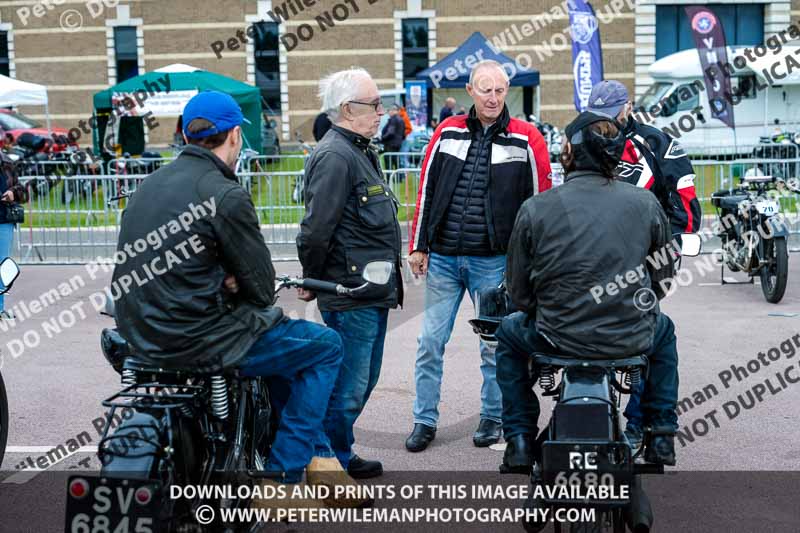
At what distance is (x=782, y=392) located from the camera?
7023mm

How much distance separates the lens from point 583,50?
18.2 m

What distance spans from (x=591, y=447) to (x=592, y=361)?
397 millimetres

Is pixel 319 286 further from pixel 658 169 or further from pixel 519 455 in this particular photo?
pixel 658 169

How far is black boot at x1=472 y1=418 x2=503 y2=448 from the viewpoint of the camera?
19.9 feet

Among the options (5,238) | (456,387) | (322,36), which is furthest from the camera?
(322,36)

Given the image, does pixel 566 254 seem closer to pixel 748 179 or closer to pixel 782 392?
pixel 782 392

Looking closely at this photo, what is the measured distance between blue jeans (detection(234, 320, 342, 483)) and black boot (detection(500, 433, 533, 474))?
766 mm

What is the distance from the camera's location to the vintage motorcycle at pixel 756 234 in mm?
9969

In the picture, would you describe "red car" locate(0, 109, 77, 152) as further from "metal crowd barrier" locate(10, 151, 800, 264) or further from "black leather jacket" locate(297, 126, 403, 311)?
"black leather jacket" locate(297, 126, 403, 311)

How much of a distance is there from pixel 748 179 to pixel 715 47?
65.2 ft

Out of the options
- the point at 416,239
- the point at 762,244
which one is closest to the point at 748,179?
the point at 762,244

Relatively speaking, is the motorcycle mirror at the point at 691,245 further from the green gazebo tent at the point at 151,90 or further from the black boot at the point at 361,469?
the green gazebo tent at the point at 151,90

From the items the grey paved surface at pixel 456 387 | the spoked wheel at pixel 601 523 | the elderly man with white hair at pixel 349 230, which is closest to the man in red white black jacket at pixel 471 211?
the grey paved surface at pixel 456 387

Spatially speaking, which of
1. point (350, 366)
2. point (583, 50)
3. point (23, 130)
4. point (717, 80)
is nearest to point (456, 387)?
point (350, 366)
